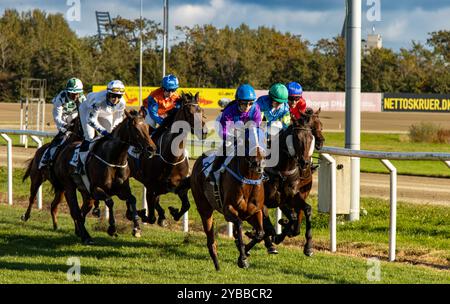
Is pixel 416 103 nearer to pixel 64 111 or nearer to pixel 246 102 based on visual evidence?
pixel 64 111

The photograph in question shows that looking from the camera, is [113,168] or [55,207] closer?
[113,168]

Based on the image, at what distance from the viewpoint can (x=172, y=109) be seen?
10461 millimetres

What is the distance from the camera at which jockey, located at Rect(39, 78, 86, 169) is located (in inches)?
440

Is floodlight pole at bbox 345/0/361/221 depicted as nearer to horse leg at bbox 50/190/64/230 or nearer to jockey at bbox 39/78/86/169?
jockey at bbox 39/78/86/169

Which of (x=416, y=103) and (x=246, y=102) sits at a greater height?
(x=416, y=103)

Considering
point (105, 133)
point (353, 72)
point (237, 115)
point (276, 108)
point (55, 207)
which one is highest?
point (353, 72)

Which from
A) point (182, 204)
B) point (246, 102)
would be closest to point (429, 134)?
point (182, 204)

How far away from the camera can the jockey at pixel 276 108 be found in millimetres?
8836

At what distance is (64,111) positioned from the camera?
1140cm

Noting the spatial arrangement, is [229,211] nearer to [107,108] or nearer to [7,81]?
[107,108]

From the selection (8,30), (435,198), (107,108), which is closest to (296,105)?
(107,108)

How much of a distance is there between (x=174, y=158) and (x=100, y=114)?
1126 millimetres

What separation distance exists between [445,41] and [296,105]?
69.7m

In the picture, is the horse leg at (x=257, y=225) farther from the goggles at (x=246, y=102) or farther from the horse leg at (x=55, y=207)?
the horse leg at (x=55, y=207)
